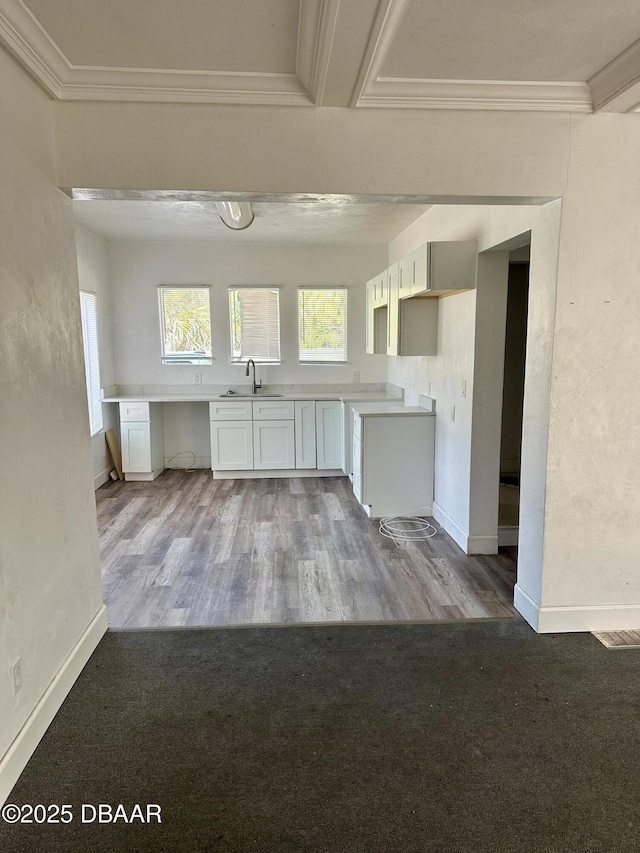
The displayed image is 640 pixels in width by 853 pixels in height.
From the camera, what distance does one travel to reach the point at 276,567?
3.47m

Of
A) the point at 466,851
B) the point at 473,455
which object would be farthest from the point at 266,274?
the point at 466,851

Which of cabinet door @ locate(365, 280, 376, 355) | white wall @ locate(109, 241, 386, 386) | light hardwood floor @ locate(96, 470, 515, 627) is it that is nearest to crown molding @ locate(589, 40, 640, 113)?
light hardwood floor @ locate(96, 470, 515, 627)

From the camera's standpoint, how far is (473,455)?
3.55 metres

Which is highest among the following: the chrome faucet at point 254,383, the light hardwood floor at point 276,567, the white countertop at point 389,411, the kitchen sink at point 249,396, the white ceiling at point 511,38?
the white ceiling at point 511,38

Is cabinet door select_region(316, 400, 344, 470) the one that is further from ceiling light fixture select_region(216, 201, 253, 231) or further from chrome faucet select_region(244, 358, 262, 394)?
ceiling light fixture select_region(216, 201, 253, 231)

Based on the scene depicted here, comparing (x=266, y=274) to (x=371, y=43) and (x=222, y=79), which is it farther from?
(x=371, y=43)

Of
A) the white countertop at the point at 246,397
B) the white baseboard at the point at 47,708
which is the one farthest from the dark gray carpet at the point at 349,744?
the white countertop at the point at 246,397

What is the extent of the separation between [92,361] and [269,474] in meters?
2.20

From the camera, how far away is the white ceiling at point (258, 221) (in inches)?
167

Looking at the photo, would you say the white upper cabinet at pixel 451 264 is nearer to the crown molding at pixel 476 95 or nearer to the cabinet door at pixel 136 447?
the crown molding at pixel 476 95

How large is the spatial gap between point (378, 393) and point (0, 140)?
473cm

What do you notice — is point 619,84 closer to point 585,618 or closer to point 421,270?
point 421,270

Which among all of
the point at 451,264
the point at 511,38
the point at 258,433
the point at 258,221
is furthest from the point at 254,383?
the point at 511,38

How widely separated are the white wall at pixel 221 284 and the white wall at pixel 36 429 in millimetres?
3687
